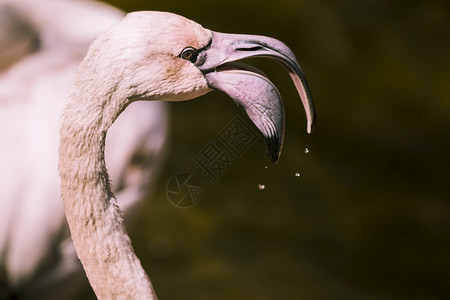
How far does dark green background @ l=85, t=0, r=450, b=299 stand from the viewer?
138 inches

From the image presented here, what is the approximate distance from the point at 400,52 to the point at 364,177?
0.76 meters

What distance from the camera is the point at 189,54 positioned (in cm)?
124

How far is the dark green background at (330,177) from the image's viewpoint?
11.5 ft

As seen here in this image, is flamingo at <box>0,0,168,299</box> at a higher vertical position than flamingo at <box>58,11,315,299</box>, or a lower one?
lower

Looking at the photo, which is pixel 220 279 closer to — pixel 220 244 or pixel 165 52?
pixel 220 244

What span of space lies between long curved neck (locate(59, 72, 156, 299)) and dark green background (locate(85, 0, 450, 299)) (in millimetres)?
2131

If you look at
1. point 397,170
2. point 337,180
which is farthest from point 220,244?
point 397,170

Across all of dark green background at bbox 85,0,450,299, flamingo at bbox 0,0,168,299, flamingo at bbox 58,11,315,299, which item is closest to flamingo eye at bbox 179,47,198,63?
flamingo at bbox 58,11,315,299

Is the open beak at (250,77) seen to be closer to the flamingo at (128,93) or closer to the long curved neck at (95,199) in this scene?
the flamingo at (128,93)

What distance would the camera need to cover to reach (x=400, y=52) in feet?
13.4
